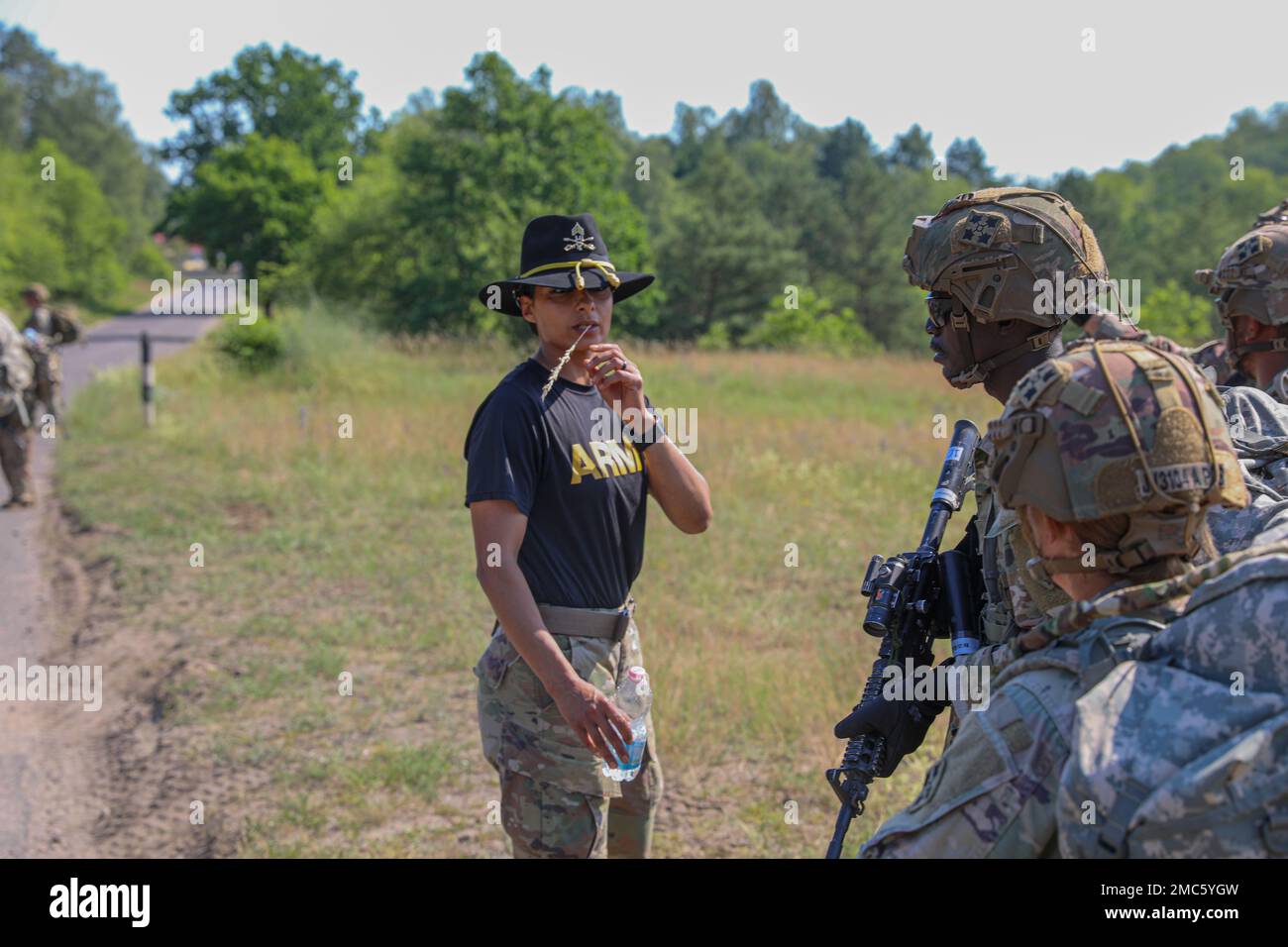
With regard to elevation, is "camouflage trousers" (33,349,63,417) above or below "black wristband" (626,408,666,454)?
above

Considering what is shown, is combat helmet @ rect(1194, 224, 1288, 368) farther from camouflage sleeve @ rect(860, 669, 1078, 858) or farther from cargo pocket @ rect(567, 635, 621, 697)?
camouflage sleeve @ rect(860, 669, 1078, 858)

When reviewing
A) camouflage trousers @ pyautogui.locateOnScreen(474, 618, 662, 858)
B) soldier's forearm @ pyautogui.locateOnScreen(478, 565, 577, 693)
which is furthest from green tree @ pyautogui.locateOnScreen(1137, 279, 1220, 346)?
soldier's forearm @ pyautogui.locateOnScreen(478, 565, 577, 693)

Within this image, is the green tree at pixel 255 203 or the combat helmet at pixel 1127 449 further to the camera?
the green tree at pixel 255 203

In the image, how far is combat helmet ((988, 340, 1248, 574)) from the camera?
1516 millimetres

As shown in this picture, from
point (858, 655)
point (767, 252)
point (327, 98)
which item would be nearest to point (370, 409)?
point (858, 655)

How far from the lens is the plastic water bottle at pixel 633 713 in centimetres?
288

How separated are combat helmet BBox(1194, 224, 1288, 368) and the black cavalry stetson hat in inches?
80.6

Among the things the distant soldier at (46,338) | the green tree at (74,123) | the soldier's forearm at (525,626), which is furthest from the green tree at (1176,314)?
the green tree at (74,123)

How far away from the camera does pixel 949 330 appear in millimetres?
2566

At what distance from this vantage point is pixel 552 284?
305 centimetres

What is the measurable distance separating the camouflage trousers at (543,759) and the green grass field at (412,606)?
160cm

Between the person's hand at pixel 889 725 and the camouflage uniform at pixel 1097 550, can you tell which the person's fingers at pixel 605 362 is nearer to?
the person's hand at pixel 889 725

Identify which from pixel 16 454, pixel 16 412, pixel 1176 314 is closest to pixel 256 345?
pixel 16 454

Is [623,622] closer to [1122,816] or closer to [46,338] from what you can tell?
[1122,816]
